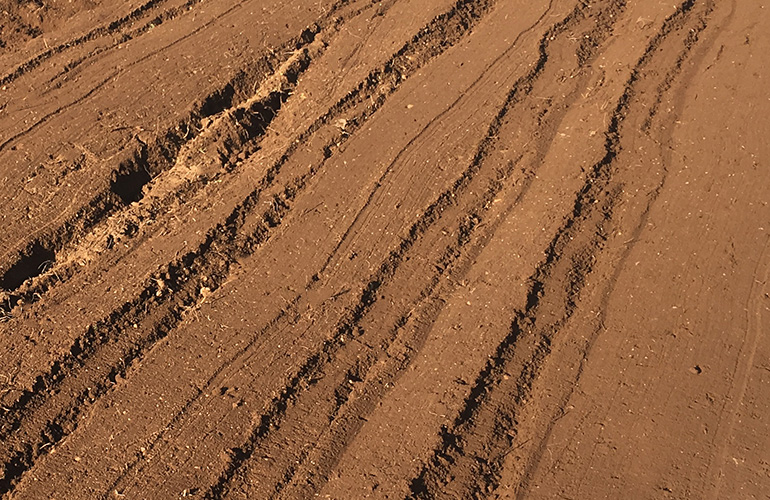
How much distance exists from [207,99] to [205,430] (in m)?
2.85

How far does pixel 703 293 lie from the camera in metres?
5.10

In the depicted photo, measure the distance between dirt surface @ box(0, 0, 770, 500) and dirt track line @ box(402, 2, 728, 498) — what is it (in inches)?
0.6

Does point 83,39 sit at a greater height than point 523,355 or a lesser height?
greater

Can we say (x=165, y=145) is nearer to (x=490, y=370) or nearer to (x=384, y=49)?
(x=384, y=49)

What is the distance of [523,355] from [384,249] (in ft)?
3.82

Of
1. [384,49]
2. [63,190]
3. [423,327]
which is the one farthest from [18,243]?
[384,49]

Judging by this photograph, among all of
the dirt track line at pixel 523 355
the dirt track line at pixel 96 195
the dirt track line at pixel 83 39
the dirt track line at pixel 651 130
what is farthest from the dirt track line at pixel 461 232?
the dirt track line at pixel 83 39

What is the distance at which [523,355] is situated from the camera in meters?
4.84

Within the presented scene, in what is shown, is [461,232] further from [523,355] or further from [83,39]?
[83,39]

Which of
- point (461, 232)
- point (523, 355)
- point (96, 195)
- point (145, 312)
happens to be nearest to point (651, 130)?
point (461, 232)

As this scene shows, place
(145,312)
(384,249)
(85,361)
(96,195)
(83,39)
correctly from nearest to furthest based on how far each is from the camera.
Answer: (85,361), (145,312), (384,249), (96,195), (83,39)

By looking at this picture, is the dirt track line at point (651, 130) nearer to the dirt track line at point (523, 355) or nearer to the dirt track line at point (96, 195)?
the dirt track line at point (523, 355)

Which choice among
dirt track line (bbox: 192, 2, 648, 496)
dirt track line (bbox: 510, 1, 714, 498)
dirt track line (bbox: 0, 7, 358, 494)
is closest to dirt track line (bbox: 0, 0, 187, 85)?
dirt track line (bbox: 0, 7, 358, 494)

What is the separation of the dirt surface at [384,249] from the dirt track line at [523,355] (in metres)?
0.02
